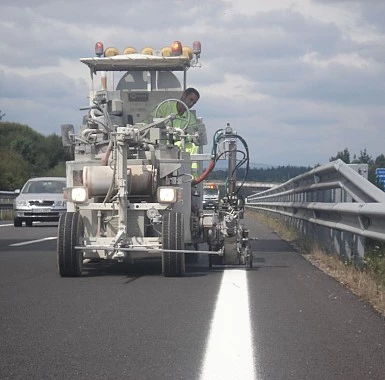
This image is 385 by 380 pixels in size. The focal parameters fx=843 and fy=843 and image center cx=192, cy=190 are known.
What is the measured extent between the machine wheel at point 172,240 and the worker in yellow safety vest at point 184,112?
1.81 meters

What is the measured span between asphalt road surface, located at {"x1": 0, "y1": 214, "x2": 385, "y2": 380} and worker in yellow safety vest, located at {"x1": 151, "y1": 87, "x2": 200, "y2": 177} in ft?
6.84

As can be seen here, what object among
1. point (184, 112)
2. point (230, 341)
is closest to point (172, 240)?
point (184, 112)

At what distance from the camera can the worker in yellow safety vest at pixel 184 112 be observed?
12180 mm

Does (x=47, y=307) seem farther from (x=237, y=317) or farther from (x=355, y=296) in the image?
Result: (x=355, y=296)

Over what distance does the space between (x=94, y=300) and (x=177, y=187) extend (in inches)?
106

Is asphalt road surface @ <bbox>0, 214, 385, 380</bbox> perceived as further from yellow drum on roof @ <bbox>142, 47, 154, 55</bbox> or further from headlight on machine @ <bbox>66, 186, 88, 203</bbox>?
yellow drum on roof @ <bbox>142, 47, 154, 55</bbox>

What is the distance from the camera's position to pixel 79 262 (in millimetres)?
10219

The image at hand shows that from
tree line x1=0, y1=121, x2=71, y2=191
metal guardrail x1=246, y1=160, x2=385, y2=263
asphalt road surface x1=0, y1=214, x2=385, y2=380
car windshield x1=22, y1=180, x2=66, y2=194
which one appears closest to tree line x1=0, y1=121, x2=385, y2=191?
tree line x1=0, y1=121, x2=71, y2=191

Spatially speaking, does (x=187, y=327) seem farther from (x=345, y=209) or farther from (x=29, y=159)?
(x=29, y=159)

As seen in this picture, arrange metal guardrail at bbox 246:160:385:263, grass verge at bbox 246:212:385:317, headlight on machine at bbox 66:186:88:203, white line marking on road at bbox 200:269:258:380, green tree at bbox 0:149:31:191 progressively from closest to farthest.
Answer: white line marking on road at bbox 200:269:258:380
grass verge at bbox 246:212:385:317
metal guardrail at bbox 246:160:385:263
headlight on machine at bbox 66:186:88:203
green tree at bbox 0:149:31:191

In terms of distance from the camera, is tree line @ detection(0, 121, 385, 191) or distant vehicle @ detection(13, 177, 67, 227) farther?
tree line @ detection(0, 121, 385, 191)

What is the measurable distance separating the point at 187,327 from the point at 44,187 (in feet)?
71.9

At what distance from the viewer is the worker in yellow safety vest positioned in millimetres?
12180

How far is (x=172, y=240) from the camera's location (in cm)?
1013
